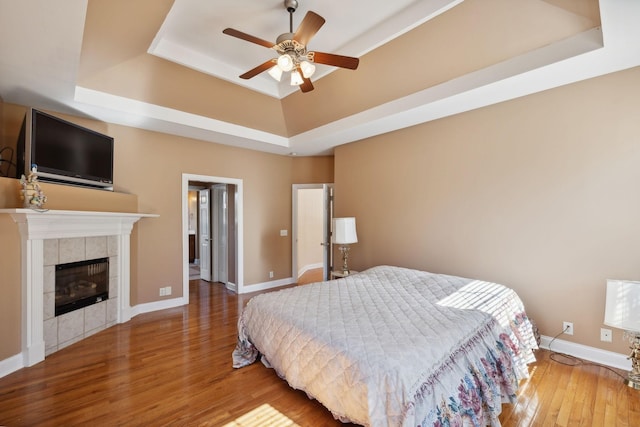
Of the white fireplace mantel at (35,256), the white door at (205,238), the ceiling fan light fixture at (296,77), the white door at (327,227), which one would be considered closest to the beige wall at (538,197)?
the white door at (327,227)

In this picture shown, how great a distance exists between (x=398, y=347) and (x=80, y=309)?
3421 millimetres

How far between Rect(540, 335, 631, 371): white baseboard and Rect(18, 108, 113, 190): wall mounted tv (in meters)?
5.14

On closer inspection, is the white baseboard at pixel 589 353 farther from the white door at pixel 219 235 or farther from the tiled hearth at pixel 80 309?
the white door at pixel 219 235

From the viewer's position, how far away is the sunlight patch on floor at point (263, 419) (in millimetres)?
1877

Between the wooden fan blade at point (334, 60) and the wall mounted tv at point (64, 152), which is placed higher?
the wooden fan blade at point (334, 60)

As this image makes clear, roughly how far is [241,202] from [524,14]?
4.35m

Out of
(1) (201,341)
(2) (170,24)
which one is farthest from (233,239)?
(2) (170,24)

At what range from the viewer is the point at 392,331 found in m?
1.88

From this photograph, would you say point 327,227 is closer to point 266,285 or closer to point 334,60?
point 266,285

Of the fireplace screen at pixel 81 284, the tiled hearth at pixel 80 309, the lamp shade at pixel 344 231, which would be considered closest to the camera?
the tiled hearth at pixel 80 309

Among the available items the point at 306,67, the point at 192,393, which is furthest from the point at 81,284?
the point at 306,67

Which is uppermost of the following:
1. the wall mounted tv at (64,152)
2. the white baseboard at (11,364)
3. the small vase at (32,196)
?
the wall mounted tv at (64,152)

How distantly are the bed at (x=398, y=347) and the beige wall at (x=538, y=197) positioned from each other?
54cm

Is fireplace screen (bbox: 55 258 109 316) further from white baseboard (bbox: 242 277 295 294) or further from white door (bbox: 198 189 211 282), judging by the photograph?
white door (bbox: 198 189 211 282)
